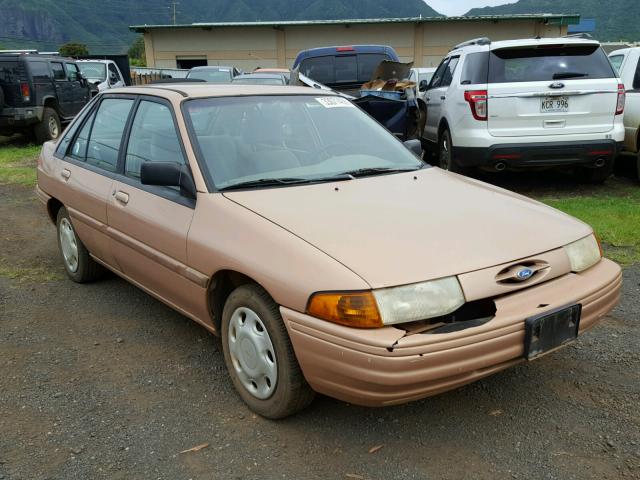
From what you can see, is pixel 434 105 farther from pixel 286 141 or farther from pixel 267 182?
pixel 267 182

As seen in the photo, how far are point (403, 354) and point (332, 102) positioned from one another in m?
2.23

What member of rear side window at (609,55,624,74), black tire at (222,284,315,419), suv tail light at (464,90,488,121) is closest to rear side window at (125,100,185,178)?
black tire at (222,284,315,419)

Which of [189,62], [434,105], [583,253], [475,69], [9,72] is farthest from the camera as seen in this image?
[189,62]

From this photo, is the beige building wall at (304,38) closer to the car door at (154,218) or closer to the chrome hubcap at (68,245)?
the chrome hubcap at (68,245)

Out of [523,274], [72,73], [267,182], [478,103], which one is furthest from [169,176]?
[72,73]

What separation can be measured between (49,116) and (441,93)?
8.93 metres

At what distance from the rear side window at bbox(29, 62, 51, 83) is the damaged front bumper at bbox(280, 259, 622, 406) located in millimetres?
12287

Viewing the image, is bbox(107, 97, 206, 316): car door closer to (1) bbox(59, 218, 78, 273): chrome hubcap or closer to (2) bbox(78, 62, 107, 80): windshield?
(1) bbox(59, 218, 78, 273): chrome hubcap

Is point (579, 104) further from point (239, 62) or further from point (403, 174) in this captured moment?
point (239, 62)

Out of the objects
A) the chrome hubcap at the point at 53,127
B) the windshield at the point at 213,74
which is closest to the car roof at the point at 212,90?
the chrome hubcap at the point at 53,127

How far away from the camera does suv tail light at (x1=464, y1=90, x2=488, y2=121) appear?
679cm

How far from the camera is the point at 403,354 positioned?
2279mm

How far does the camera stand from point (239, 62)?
1153 inches

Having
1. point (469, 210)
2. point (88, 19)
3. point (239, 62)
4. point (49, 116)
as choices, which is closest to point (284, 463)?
point (469, 210)
